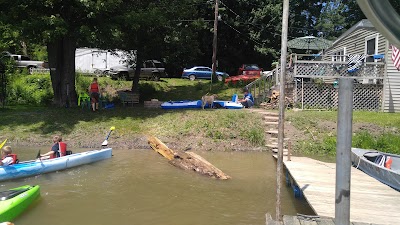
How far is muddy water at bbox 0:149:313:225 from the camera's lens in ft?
26.2

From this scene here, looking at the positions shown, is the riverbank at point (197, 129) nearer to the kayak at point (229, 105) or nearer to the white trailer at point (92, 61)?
the kayak at point (229, 105)

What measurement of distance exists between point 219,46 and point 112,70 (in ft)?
47.4

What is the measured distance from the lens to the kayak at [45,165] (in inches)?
411

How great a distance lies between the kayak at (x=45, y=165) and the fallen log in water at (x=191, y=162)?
6.94 feet

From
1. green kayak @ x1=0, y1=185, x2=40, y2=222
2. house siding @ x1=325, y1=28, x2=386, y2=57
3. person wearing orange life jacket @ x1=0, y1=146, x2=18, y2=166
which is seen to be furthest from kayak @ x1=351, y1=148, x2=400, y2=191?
person wearing orange life jacket @ x1=0, y1=146, x2=18, y2=166

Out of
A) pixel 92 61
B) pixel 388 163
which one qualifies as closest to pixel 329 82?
pixel 388 163

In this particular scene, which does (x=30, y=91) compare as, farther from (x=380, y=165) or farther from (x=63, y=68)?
(x=380, y=165)

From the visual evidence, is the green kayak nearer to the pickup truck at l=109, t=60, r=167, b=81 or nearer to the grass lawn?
the grass lawn

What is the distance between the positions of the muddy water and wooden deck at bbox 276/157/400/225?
0.61 meters

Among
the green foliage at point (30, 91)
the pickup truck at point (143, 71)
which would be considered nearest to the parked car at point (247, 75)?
the pickup truck at point (143, 71)

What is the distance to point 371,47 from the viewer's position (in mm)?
20328

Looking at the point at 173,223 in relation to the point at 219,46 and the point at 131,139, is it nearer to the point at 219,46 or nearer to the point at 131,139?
the point at 131,139

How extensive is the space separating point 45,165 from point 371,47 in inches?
662

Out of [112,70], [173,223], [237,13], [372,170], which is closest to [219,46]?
[237,13]
